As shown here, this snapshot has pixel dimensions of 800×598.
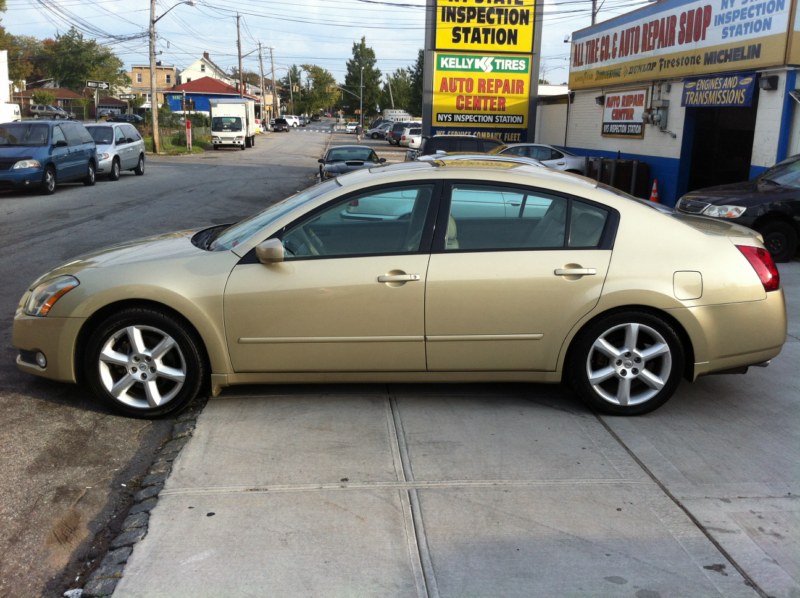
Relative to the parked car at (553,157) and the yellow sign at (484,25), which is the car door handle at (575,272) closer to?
the parked car at (553,157)

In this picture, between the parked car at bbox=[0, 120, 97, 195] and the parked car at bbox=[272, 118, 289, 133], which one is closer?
the parked car at bbox=[0, 120, 97, 195]

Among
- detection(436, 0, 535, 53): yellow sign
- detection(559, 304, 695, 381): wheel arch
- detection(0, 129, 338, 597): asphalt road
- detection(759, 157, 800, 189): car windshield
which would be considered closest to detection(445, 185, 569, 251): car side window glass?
detection(559, 304, 695, 381): wheel arch

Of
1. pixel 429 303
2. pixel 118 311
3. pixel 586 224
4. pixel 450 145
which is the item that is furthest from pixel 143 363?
pixel 450 145

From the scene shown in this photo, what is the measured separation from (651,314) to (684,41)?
1528cm

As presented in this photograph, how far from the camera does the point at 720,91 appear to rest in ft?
54.4

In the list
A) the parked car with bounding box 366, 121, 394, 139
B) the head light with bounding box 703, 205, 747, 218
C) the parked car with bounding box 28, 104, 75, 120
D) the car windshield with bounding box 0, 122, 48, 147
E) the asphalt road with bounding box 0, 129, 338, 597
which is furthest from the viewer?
the parked car with bounding box 366, 121, 394, 139

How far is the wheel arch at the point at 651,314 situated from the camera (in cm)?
491

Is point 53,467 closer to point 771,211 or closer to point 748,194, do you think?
point 771,211

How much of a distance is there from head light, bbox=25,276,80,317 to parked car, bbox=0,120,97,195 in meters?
14.6

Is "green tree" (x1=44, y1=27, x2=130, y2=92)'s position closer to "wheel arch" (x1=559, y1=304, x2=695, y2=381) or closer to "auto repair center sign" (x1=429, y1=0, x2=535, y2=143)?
"auto repair center sign" (x1=429, y1=0, x2=535, y2=143)

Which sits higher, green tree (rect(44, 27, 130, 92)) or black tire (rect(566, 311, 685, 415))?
green tree (rect(44, 27, 130, 92))

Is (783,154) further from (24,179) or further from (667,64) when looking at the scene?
(24,179)

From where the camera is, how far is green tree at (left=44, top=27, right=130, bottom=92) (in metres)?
99.1

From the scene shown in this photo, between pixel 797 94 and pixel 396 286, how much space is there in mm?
12299
